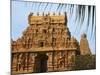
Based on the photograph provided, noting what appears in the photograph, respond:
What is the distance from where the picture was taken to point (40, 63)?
5.51 feet

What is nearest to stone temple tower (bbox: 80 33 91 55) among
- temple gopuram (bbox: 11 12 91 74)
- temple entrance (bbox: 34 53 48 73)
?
temple gopuram (bbox: 11 12 91 74)

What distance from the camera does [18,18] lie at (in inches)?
63.6

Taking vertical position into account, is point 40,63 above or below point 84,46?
below

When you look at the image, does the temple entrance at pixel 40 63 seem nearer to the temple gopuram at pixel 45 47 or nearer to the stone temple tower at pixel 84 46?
the temple gopuram at pixel 45 47

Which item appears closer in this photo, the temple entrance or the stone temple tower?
the temple entrance

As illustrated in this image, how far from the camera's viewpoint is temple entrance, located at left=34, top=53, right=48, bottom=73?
1669 millimetres

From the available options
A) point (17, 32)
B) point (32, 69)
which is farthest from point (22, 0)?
point (32, 69)

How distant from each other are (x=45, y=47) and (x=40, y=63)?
0.42 feet

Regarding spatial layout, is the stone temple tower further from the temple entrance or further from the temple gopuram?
the temple entrance

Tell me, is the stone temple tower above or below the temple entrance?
above

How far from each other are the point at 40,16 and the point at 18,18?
0.17 meters

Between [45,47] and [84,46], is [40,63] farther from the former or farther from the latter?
[84,46]

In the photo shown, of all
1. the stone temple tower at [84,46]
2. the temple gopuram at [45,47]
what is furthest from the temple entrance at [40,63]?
the stone temple tower at [84,46]

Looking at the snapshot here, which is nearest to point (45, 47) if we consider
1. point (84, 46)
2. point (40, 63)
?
point (40, 63)
